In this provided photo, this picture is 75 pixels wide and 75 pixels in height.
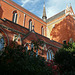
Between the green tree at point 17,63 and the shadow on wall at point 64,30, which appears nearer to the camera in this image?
the green tree at point 17,63

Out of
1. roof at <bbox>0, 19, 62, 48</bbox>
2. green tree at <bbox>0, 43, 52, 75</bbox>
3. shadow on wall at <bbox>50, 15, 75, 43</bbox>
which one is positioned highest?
shadow on wall at <bbox>50, 15, 75, 43</bbox>

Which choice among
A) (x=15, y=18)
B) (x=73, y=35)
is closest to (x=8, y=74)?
(x=15, y=18)

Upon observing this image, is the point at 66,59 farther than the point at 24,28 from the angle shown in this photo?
No

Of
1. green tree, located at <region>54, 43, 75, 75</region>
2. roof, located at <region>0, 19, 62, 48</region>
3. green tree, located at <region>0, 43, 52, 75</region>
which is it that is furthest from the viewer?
roof, located at <region>0, 19, 62, 48</region>

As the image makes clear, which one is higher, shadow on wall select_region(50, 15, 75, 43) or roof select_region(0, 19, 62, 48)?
shadow on wall select_region(50, 15, 75, 43)

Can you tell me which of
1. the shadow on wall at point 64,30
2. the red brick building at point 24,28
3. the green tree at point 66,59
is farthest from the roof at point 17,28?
the shadow on wall at point 64,30

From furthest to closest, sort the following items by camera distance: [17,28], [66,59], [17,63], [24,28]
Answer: [24,28] → [17,28] → [66,59] → [17,63]

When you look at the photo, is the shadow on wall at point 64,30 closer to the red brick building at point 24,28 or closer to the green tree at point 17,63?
the red brick building at point 24,28

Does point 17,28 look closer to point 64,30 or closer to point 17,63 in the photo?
point 17,63

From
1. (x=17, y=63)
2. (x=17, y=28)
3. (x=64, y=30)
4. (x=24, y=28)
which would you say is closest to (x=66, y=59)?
(x=17, y=63)

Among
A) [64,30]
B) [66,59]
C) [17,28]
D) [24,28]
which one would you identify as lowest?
[66,59]

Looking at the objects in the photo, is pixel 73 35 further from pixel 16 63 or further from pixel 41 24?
pixel 16 63

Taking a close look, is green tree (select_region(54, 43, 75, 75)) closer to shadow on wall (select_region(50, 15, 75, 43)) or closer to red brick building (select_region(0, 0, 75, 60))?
red brick building (select_region(0, 0, 75, 60))

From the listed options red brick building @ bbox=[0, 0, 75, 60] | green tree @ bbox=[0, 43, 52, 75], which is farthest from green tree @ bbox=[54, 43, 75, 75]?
green tree @ bbox=[0, 43, 52, 75]
